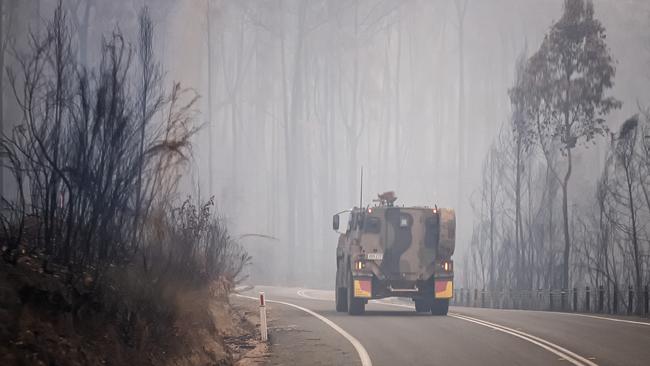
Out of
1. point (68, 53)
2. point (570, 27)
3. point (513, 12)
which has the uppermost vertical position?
point (513, 12)

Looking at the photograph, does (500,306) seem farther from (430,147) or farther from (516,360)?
(430,147)

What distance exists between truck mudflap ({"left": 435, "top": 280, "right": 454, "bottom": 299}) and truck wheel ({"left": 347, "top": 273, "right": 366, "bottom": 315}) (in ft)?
6.86

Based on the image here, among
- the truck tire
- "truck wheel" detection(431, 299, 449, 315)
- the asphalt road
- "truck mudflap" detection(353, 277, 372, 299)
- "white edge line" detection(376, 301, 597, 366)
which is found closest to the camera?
"white edge line" detection(376, 301, 597, 366)

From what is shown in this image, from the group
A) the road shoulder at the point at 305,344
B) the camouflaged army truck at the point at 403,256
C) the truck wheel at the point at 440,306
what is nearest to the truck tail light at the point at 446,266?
the camouflaged army truck at the point at 403,256

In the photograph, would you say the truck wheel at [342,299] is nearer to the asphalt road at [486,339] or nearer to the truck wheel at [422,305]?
the truck wheel at [422,305]

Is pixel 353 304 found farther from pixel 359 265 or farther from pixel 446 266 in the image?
pixel 446 266

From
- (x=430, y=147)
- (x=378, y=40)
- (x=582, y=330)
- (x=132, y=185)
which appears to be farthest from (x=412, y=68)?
(x=132, y=185)

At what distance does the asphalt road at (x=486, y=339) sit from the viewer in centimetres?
1456

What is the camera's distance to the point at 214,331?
1631 cm

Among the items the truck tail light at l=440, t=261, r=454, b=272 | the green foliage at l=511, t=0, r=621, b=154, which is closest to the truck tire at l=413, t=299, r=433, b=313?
the truck tail light at l=440, t=261, r=454, b=272

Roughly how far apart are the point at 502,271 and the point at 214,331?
105ft

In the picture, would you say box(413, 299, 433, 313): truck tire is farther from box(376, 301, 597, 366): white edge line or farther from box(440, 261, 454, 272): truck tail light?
box(376, 301, 597, 366): white edge line

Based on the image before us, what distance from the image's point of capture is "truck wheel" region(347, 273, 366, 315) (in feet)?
82.0

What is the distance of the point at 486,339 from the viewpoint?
17.6 meters
